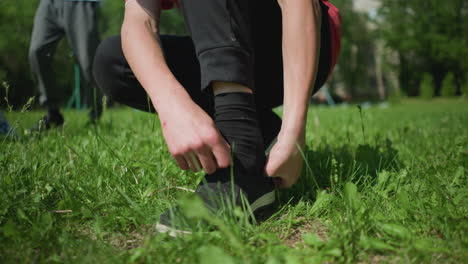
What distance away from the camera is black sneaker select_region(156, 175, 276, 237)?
846 mm

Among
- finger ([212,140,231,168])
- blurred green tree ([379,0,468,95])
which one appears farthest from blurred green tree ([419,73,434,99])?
finger ([212,140,231,168])

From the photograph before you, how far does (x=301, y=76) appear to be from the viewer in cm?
97

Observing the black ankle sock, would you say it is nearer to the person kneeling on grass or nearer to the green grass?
the person kneeling on grass

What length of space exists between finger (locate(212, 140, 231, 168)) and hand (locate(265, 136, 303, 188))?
5.2 inches

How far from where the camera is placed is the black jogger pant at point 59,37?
2.23 m

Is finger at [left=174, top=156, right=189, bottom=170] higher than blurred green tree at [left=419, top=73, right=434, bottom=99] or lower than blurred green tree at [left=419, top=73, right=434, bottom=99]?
higher

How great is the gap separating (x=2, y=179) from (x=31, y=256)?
1.24ft

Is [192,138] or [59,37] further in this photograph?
[59,37]

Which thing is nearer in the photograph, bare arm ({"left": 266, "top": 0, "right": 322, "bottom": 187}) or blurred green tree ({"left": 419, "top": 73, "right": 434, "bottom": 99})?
bare arm ({"left": 266, "top": 0, "right": 322, "bottom": 187})

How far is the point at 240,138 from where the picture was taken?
96cm

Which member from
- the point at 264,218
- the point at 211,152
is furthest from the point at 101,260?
the point at 264,218

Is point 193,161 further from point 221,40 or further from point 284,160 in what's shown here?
point 221,40

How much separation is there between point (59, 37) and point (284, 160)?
2.29 metres

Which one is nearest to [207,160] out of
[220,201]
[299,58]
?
[220,201]
